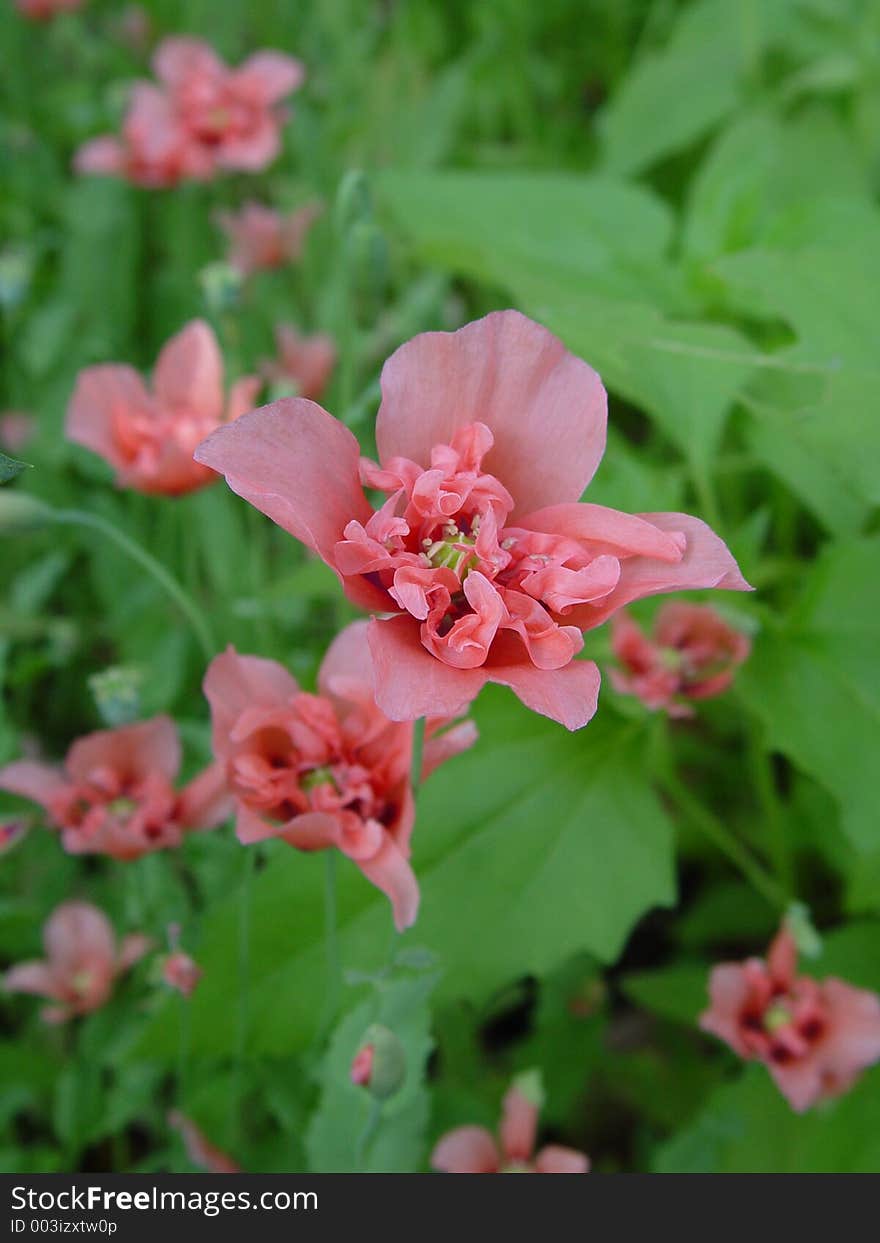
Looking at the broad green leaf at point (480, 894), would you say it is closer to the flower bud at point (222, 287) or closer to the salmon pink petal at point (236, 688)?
the salmon pink petal at point (236, 688)

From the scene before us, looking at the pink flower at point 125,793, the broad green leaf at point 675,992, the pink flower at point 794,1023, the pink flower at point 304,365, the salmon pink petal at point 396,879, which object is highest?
the salmon pink petal at point 396,879

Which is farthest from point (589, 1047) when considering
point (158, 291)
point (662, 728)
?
point (158, 291)

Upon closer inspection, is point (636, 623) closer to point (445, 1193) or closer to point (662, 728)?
point (662, 728)

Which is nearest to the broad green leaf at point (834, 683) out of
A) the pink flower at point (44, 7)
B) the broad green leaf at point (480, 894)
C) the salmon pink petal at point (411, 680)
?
the broad green leaf at point (480, 894)

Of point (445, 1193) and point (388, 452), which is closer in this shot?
point (388, 452)

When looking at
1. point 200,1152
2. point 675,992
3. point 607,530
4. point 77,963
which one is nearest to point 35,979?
point 77,963
